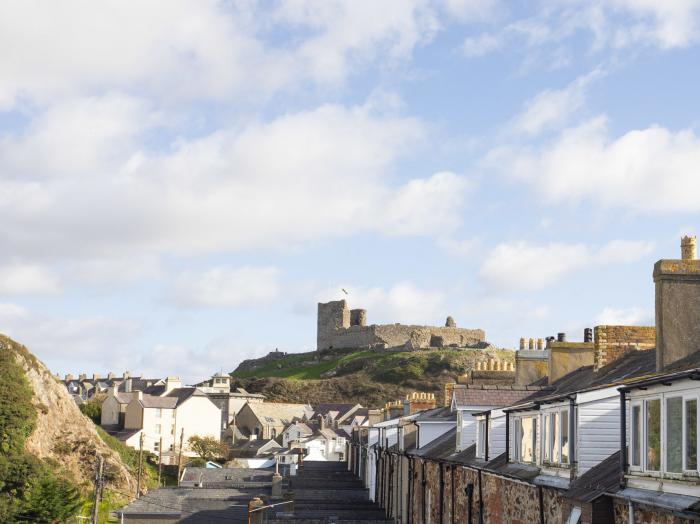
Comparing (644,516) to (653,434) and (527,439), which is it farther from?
(527,439)

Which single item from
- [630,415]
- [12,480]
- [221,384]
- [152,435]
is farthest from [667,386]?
[221,384]

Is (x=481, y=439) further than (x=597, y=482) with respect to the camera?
Yes

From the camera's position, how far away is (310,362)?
620ft

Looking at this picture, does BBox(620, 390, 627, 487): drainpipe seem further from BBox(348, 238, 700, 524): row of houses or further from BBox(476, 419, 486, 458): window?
BBox(476, 419, 486, 458): window

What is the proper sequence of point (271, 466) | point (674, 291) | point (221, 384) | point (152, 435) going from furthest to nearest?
1. point (221, 384)
2. point (152, 435)
3. point (271, 466)
4. point (674, 291)

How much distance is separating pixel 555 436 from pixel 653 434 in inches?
193

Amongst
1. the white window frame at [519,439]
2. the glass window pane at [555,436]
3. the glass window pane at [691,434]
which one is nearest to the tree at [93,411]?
the white window frame at [519,439]

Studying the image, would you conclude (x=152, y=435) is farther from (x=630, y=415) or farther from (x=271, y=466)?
(x=630, y=415)

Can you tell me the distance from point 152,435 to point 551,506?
95714 millimetres

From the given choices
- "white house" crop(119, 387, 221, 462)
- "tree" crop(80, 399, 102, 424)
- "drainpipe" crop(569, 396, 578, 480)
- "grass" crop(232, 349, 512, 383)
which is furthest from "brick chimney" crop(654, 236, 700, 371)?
"grass" crop(232, 349, 512, 383)

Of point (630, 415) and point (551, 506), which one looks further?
point (551, 506)

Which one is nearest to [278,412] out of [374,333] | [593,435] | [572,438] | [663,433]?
[374,333]

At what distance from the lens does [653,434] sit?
1159 centimetres

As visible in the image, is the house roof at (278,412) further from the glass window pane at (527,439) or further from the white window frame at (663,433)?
the white window frame at (663,433)
